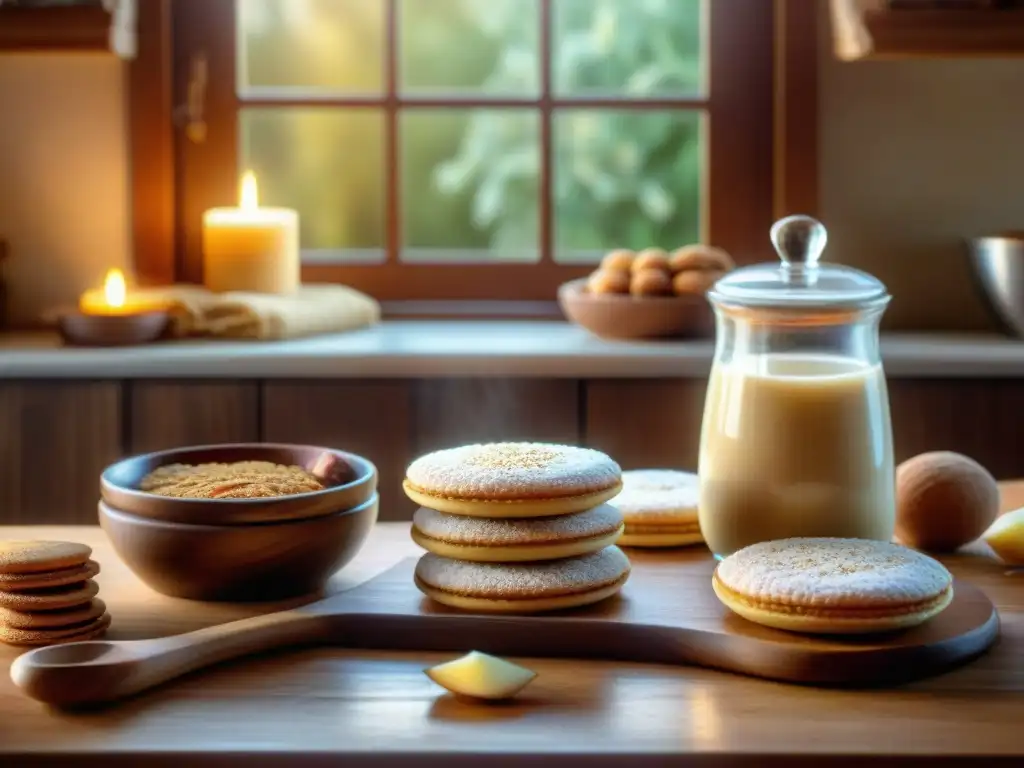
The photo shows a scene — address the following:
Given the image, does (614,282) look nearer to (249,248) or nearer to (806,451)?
(249,248)

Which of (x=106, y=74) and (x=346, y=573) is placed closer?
(x=346, y=573)

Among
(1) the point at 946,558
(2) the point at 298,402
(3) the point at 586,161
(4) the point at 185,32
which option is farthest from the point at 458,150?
(1) the point at 946,558

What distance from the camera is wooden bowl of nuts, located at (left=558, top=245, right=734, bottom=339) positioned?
2.34 metres

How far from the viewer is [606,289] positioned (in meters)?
2.41

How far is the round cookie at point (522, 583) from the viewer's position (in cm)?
103

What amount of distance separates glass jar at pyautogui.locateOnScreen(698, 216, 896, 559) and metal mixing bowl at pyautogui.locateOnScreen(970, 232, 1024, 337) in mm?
1373

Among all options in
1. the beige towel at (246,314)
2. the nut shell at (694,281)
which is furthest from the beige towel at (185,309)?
the nut shell at (694,281)

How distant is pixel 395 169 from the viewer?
→ 8.92 feet

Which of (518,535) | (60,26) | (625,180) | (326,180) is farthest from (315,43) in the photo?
(518,535)

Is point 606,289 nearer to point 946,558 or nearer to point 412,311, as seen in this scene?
point 412,311

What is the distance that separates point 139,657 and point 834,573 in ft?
1.48

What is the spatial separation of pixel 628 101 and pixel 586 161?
394 centimetres

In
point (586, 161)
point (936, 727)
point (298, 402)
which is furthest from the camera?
point (586, 161)

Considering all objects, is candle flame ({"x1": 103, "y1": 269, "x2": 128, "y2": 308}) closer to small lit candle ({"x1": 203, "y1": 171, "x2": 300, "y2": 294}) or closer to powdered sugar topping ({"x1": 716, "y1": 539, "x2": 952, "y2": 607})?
small lit candle ({"x1": 203, "y1": 171, "x2": 300, "y2": 294})
